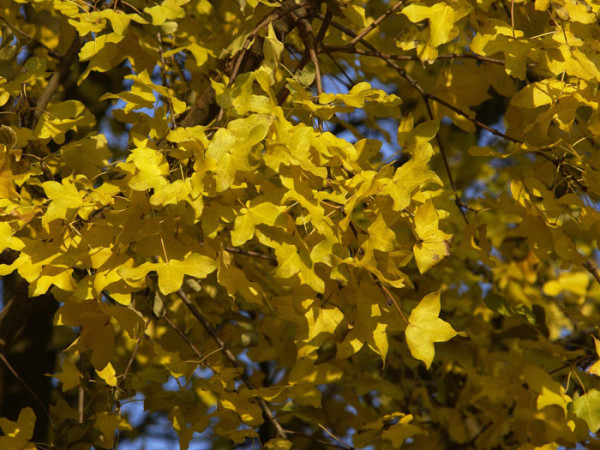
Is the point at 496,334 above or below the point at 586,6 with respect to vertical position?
below

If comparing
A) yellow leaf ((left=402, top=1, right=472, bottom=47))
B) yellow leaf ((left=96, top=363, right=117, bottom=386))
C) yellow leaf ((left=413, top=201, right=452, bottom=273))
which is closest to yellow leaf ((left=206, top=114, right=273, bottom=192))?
→ yellow leaf ((left=413, top=201, right=452, bottom=273))

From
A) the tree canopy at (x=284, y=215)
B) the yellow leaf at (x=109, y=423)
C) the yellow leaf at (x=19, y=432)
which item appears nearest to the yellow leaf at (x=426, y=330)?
the tree canopy at (x=284, y=215)

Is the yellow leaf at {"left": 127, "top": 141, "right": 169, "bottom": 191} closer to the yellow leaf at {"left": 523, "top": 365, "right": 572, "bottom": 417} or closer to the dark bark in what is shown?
the yellow leaf at {"left": 523, "top": 365, "right": 572, "bottom": 417}

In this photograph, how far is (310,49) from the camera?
160 centimetres

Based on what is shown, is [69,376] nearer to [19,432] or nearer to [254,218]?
[19,432]

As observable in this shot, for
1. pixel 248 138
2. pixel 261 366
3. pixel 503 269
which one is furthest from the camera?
pixel 261 366

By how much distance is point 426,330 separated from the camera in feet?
4.32

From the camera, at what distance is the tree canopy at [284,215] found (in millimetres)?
1261

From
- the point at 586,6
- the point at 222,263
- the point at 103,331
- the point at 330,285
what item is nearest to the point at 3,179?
the point at 103,331

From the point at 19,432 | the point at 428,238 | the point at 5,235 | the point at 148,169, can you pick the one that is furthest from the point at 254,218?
the point at 19,432

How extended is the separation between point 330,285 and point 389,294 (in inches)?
4.4

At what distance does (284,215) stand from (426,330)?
316mm

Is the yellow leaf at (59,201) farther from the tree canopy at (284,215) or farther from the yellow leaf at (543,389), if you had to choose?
the yellow leaf at (543,389)

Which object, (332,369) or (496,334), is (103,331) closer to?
(332,369)
